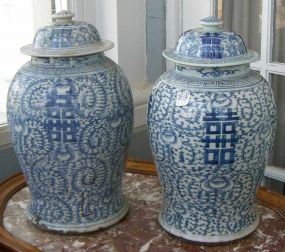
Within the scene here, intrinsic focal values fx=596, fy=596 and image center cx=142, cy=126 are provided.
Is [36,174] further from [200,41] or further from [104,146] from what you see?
[200,41]

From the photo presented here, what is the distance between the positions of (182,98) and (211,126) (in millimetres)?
61

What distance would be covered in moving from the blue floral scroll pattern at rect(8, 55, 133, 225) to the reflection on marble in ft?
0.11

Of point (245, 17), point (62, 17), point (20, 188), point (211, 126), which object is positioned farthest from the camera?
point (245, 17)

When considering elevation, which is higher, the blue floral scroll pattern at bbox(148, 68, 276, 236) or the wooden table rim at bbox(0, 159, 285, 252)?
the blue floral scroll pattern at bbox(148, 68, 276, 236)

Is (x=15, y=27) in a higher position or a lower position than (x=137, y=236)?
higher

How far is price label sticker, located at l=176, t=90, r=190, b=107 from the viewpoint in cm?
89

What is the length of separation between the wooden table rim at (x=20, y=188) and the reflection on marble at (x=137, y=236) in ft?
0.05

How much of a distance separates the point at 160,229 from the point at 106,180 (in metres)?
0.13

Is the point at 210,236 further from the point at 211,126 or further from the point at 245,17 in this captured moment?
the point at 245,17

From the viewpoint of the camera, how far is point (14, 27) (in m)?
1.39

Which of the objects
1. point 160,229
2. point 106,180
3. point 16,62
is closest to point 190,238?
point 160,229

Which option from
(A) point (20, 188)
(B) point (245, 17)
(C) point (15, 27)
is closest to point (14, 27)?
(C) point (15, 27)

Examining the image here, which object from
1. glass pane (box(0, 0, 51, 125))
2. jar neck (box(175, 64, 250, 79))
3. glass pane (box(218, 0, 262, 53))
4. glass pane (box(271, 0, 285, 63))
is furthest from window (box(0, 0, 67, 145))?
jar neck (box(175, 64, 250, 79))

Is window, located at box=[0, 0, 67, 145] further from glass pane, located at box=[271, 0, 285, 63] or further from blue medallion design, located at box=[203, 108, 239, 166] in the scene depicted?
blue medallion design, located at box=[203, 108, 239, 166]
